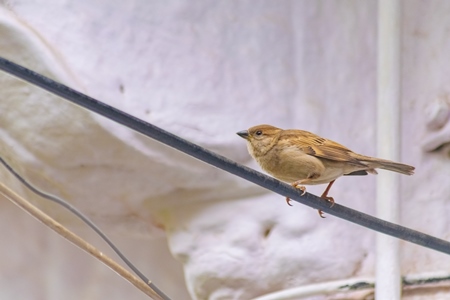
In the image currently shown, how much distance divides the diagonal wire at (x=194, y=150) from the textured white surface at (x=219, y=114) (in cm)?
99

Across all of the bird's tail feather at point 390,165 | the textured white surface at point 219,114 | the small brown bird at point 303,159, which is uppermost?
the textured white surface at point 219,114

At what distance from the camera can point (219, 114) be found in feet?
8.82

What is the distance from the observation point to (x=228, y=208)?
2.74m

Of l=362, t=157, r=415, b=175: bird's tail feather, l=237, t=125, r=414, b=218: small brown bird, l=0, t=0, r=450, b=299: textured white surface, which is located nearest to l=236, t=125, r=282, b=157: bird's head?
l=237, t=125, r=414, b=218: small brown bird

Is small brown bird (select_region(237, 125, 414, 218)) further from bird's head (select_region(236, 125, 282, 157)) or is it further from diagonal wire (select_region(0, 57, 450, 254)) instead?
diagonal wire (select_region(0, 57, 450, 254))

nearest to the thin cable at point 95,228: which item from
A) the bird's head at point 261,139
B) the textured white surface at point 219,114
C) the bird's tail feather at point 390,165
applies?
the textured white surface at point 219,114

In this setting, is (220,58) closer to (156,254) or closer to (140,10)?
(140,10)

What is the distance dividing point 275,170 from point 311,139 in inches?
5.3

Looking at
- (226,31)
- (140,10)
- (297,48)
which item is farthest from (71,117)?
(297,48)

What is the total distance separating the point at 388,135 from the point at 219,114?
55cm

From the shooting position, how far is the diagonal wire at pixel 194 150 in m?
1.43

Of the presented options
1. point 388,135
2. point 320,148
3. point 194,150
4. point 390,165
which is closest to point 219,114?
point 388,135

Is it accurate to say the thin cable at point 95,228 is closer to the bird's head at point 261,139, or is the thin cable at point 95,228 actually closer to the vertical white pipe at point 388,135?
the bird's head at point 261,139

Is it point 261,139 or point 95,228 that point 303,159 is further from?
point 95,228
